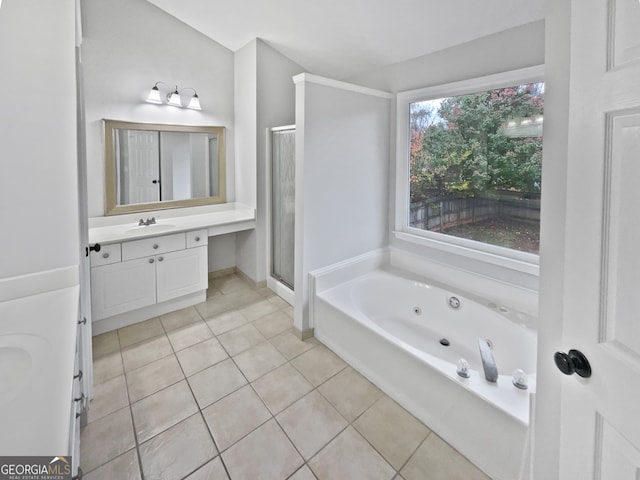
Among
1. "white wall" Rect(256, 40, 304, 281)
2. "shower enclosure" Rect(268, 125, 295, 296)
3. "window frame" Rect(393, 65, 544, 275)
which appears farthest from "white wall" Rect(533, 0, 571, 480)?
"white wall" Rect(256, 40, 304, 281)

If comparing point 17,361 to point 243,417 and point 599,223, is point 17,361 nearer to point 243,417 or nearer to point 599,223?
point 243,417

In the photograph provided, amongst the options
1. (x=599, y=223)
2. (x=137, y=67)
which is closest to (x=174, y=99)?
(x=137, y=67)

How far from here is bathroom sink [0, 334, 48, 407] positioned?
815 millimetres

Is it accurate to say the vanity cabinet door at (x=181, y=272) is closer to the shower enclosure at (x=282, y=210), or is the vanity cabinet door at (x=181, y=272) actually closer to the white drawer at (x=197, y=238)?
the white drawer at (x=197, y=238)

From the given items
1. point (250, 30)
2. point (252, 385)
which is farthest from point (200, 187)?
point (252, 385)

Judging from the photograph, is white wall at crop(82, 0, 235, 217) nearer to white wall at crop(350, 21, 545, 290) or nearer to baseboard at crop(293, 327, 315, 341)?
white wall at crop(350, 21, 545, 290)

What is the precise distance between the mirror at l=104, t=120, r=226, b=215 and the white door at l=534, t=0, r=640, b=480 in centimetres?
323

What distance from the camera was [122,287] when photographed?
2625 millimetres

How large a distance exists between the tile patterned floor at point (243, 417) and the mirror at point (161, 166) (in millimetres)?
1314

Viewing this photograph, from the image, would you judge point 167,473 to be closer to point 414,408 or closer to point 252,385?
point 252,385

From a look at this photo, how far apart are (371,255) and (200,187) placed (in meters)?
2.05

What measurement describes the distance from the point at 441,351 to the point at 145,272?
100.0 inches

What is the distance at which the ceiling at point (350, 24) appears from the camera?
201 centimetres

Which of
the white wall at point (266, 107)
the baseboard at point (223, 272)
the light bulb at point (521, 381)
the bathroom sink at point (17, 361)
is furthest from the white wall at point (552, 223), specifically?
the baseboard at point (223, 272)
